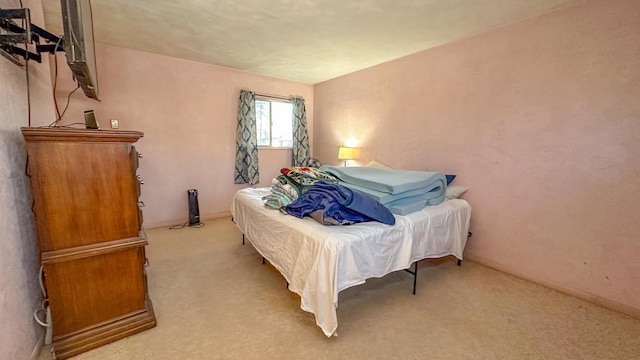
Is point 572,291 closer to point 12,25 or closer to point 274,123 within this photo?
point 12,25

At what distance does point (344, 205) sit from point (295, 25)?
Result: 1869mm

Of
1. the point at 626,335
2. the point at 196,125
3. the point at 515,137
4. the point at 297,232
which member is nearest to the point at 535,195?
the point at 515,137

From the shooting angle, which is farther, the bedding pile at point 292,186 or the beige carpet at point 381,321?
the bedding pile at point 292,186

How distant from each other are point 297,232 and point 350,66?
9.45 ft

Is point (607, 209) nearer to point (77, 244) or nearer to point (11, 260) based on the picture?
point (77, 244)

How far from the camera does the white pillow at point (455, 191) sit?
2.58 meters

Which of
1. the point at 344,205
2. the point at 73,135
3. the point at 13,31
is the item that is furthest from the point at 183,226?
the point at 344,205

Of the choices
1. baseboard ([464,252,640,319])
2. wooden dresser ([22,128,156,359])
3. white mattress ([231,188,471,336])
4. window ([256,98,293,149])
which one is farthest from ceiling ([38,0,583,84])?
baseboard ([464,252,640,319])

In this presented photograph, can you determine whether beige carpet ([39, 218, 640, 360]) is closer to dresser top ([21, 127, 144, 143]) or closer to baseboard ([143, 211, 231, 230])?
dresser top ([21, 127, 144, 143])

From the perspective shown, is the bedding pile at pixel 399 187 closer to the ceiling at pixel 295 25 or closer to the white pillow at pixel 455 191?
the white pillow at pixel 455 191

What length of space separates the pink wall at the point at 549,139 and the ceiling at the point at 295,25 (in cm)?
Answer: 29

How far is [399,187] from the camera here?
1.89 m

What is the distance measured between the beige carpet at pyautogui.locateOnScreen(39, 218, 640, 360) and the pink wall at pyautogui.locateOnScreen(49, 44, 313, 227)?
1529 millimetres

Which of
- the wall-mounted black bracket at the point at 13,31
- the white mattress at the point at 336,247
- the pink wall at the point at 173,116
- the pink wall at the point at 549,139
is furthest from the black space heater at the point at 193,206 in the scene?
the pink wall at the point at 549,139
